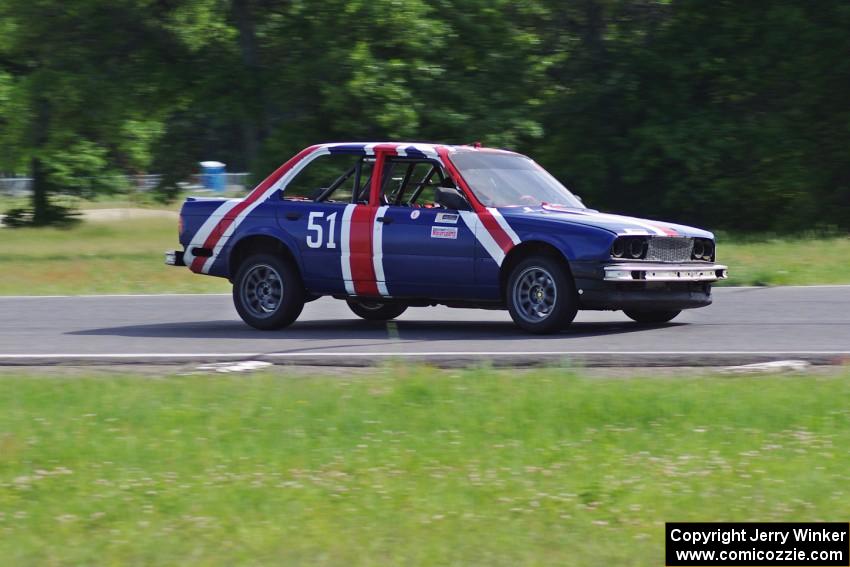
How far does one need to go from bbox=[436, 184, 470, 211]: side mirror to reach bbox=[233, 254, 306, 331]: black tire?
1700 millimetres

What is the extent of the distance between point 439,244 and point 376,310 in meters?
1.95

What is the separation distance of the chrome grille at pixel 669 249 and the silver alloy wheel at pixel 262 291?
352cm

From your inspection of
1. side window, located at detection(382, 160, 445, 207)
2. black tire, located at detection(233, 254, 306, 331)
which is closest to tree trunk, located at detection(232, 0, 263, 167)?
black tire, located at detection(233, 254, 306, 331)

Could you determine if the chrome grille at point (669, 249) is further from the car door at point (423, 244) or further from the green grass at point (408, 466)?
the green grass at point (408, 466)

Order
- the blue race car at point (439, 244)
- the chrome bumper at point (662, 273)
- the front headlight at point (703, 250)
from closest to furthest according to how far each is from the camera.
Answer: the chrome bumper at point (662, 273), the blue race car at point (439, 244), the front headlight at point (703, 250)

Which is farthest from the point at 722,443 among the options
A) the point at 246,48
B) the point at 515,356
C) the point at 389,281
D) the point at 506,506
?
the point at 246,48

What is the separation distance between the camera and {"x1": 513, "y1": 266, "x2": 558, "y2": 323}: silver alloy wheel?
11773mm

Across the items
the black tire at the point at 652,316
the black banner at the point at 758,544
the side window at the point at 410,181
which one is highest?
the side window at the point at 410,181

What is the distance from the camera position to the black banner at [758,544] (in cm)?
508

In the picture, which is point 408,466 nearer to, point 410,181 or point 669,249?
Result: point 669,249

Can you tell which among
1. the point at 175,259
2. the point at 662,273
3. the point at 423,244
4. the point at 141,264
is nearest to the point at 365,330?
the point at 423,244

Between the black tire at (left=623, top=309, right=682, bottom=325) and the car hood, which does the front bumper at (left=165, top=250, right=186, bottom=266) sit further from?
the black tire at (left=623, top=309, right=682, bottom=325)

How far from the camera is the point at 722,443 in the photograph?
701 centimetres

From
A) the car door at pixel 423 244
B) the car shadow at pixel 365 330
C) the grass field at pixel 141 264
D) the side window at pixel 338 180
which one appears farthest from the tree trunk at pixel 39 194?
the car door at pixel 423 244
